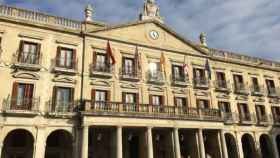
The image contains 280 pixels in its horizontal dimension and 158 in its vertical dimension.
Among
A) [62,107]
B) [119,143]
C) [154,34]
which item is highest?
[154,34]

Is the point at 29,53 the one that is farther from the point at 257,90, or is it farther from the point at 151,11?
the point at 257,90

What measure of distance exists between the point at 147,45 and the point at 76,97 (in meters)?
8.60

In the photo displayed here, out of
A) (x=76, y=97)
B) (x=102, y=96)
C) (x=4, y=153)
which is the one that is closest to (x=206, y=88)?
(x=102, y=96)

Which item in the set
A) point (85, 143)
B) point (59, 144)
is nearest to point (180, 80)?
point (85, 143)

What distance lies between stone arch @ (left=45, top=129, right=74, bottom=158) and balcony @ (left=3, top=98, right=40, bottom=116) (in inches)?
104

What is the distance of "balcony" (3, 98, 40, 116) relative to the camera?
1836 centimetres

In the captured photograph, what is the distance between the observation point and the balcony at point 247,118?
92.0 ft

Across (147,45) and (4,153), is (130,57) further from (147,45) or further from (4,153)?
(4,153)

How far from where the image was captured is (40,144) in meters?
18.8

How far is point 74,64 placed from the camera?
853 inches

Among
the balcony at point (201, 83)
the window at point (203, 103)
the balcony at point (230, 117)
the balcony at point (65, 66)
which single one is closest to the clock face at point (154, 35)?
the balcony at point (201, 83)

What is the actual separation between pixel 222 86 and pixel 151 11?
1081 centimetres

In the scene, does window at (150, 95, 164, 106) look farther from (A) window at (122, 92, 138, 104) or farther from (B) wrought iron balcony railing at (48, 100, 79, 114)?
(B) wrought iron balcony railing at (48, 100, 79, 114)

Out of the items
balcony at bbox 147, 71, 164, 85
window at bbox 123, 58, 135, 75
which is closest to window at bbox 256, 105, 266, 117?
balcony at bbox 147, 71, 164, 85
